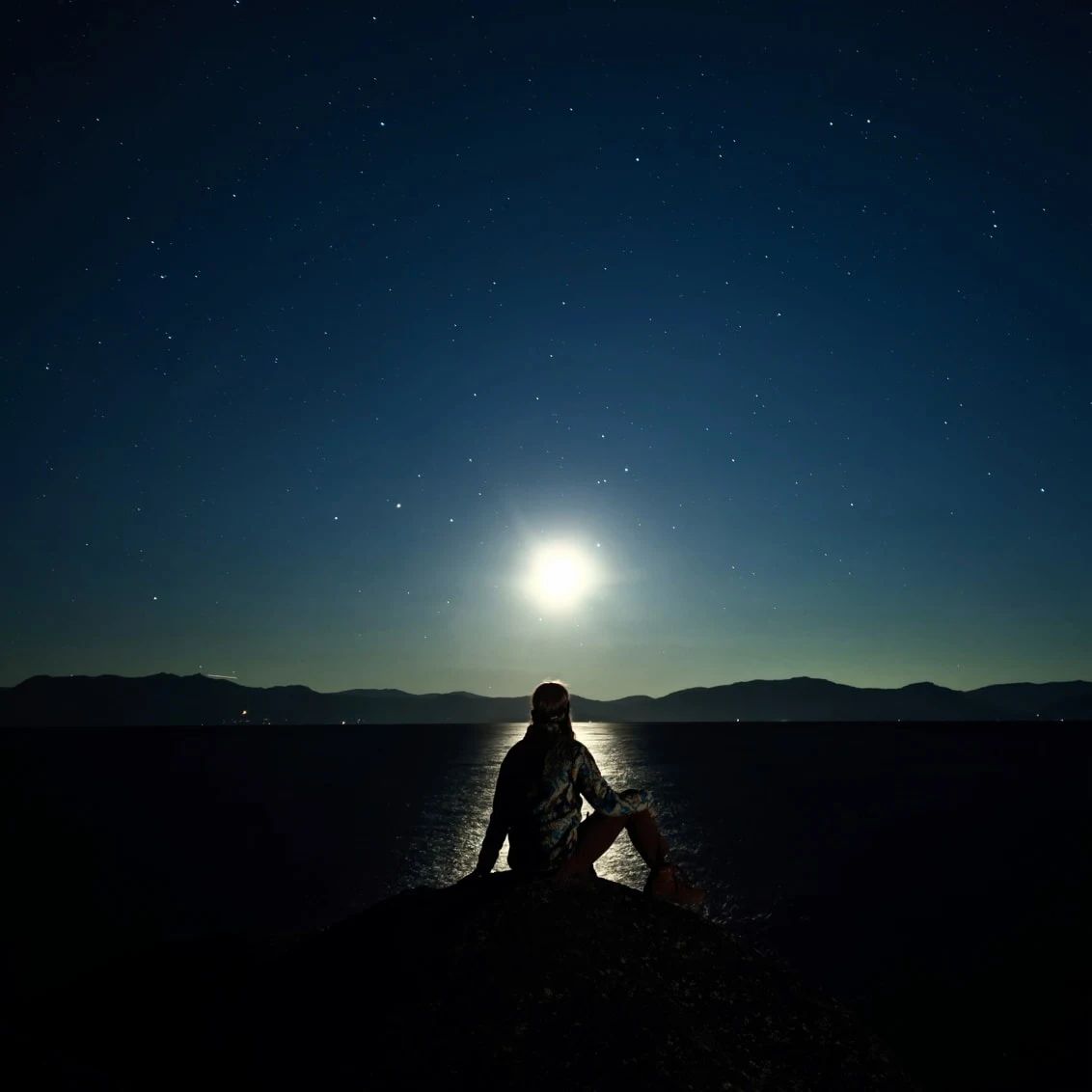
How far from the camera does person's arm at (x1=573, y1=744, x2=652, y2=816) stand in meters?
5.92

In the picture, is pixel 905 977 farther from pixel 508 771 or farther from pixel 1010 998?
pixel 508 771

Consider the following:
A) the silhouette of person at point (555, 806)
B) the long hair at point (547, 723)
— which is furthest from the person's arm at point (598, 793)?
the long hair at point (547, 723)

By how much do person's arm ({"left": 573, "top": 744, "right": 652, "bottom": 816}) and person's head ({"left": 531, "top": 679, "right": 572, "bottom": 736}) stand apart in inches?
10.6

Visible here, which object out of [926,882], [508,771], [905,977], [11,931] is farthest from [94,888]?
[926,882]

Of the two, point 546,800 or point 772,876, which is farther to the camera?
point 772,876

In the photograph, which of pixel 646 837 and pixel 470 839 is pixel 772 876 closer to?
pixel 470 839

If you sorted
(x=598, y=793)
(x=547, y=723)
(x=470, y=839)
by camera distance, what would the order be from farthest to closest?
(x=470, y=839) → (x=547, y=723) → (x=598, y=793)

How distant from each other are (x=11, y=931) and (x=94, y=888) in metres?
6.74

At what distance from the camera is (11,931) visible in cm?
2164

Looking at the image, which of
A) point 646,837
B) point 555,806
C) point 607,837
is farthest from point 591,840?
point 555,806

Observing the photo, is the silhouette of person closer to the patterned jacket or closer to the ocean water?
the patterned jacket

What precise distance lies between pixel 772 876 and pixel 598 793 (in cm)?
2677

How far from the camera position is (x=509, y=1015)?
15.9 ft

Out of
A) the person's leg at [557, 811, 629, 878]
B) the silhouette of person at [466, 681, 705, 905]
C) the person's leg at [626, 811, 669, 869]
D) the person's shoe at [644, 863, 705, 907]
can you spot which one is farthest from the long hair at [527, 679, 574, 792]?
the person's shoe at [644, 863, 705, 907]
